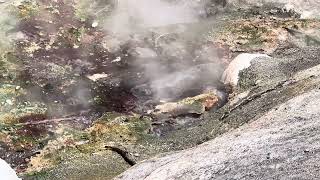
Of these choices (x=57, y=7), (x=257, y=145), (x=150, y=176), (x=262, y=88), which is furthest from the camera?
(x=57, y=7)

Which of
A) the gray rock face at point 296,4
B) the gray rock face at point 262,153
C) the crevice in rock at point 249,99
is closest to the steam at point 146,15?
the gray rock face at point 296,4

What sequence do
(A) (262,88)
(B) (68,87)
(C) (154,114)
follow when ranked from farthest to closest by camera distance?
(B) (68,87), (C) (154,114), (A) (262,88)

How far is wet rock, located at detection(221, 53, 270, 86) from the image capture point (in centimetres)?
3203

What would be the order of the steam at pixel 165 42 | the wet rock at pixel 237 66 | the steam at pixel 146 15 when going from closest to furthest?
the wet rock at pixel 237 66
the steam at pixel 165 42
the steam at pixel 146 15

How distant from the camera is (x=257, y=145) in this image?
18.0m

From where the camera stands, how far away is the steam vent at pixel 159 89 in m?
19.1

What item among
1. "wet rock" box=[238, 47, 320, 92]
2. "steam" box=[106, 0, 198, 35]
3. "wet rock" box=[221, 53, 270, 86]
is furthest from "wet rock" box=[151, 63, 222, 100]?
"steam" box=[106, 0, 198, 35]

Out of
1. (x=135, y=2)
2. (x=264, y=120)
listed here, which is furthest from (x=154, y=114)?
(x=135, y=2)

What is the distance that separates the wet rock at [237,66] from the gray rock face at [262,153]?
10.5 meters

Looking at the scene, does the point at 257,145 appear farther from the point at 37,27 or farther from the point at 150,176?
the point at 37,27

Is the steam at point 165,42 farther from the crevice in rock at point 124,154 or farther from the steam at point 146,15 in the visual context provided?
the crevice in rock at point 124,154

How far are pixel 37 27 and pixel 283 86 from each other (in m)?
20.1

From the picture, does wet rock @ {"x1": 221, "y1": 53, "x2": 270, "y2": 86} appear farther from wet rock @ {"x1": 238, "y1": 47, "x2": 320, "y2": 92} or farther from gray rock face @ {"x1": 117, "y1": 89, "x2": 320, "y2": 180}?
gray rock face @ {"x1": 117, "y1": 89, "x2": 320, "y2": 180}

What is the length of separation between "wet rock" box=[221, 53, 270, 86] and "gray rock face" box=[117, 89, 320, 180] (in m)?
10.5
